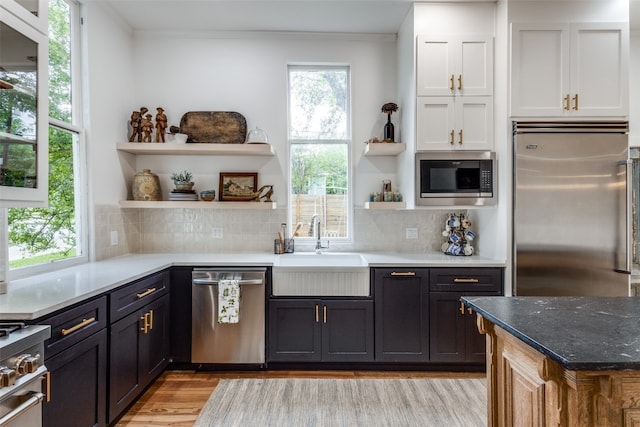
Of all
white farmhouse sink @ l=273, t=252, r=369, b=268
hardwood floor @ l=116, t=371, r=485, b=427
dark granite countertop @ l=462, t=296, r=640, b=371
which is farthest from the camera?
white farmhouse sink @ l=273, t=252, r=369, b=268

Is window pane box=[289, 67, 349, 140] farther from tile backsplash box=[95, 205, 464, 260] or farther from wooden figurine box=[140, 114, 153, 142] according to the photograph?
wooden figurine box=[140, 114, 153, 142]

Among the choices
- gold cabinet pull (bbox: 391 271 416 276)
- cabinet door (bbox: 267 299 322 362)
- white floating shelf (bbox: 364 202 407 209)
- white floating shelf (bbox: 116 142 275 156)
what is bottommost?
cabinet door (bbox: 267 299 322 362)

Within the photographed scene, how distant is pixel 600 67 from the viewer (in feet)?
8.79

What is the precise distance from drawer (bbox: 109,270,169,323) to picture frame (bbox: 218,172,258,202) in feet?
3.11

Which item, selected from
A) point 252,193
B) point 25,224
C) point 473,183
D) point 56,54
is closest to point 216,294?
point 252,193

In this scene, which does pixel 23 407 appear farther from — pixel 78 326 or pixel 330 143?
pixel 330 143

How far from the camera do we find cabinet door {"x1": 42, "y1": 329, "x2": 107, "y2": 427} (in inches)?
61.1

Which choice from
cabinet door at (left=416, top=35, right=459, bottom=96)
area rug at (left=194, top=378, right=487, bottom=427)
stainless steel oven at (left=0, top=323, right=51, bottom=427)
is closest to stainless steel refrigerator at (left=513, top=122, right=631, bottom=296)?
cabinet door at (left=416, top=35, right=459, bottom=96)

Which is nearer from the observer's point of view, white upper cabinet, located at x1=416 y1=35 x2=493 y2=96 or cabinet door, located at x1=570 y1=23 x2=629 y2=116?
cabinet door, located at x1=570 y1=23 x2=629 y2=116

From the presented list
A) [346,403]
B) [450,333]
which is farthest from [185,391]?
[450,333]

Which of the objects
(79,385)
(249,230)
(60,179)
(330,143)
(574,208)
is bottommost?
(79,385)

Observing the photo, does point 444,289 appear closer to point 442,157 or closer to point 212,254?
point 442,157

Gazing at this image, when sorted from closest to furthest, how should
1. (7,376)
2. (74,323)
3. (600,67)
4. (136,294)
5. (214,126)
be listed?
(7,376), (74,323), (136,294), (600,67), (214,126)

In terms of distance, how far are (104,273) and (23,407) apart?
1100 millimetres
